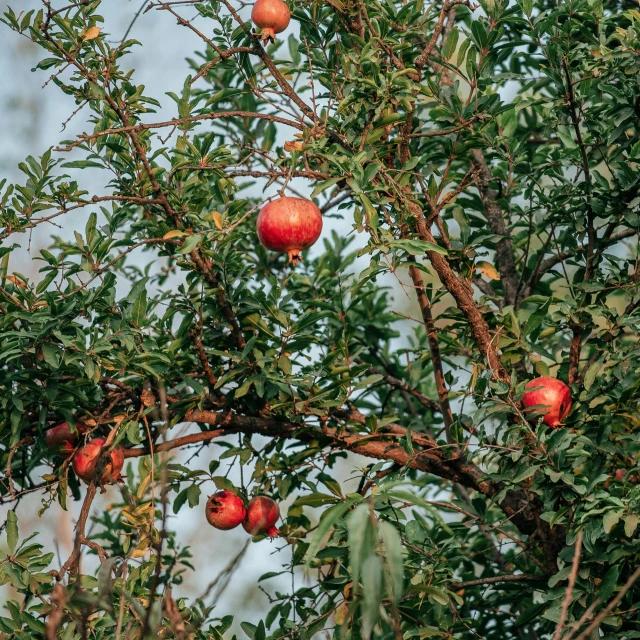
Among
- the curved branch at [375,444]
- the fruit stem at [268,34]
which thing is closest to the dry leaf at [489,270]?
the curved branch at [375,444]

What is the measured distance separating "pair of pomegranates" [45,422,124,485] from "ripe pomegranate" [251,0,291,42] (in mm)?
1156

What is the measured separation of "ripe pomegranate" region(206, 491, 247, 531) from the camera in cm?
244

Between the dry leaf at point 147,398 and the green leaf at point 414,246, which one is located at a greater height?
the green leaf at point 414,246

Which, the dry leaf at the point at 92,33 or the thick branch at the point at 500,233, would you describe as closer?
the dry leaf at the point at 92,33

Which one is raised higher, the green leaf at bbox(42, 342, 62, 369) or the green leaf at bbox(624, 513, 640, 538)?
the green leaf at bbox(42, 342, 62, 369)

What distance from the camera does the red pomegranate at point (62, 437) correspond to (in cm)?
236

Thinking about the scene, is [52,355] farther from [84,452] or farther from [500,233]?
[500,233]

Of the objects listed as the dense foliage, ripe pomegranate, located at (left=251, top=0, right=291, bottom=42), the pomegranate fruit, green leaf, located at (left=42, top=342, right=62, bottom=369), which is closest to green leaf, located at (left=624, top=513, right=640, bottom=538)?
the dense foliage

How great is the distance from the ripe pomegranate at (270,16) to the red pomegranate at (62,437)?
116cm

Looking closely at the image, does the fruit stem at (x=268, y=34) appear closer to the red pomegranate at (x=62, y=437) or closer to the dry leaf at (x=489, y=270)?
the dry leaf at (x=489, y=270)

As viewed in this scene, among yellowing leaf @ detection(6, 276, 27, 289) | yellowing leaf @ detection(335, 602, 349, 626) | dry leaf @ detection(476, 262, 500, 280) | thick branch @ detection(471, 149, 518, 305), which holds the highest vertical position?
thick branch @ detection(471, 149, 518, 305)

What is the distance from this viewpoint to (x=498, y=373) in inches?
89.7

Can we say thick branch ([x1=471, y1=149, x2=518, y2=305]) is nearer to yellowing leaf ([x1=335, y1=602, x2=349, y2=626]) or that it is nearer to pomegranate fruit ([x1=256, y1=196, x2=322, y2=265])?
pomegranate fruit ([x1=256, y1=196, x2=322, y2=265])

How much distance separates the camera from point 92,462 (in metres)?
2.30
